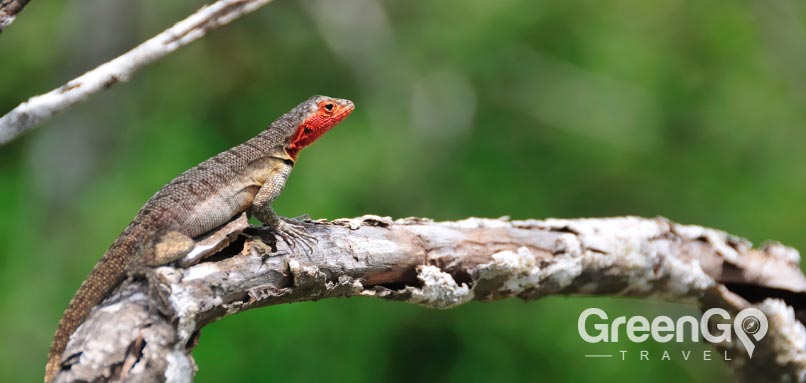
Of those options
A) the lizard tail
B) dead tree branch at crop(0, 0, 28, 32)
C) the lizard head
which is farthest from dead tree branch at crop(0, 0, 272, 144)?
the lizard head

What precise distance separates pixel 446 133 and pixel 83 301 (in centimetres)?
512

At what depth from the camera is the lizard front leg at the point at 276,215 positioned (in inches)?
124

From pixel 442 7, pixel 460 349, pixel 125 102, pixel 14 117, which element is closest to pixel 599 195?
pixel 460 349

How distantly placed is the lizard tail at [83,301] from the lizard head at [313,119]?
134cm

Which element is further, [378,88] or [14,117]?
[378,88]

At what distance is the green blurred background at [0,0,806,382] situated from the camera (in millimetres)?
6371

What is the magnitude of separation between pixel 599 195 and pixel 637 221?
3.59m

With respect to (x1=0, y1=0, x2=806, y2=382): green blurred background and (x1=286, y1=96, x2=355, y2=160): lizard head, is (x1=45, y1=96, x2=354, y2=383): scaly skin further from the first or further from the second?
(x1=0, y1=0, x2=806, y2=382): green blurred background

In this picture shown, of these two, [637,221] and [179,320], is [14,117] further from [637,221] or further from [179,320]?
[637,221]

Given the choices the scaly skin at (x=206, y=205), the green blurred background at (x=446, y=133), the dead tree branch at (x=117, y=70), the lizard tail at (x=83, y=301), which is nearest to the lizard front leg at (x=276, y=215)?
the scaly skin at (x=206, y=205)

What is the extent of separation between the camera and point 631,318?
609 cm

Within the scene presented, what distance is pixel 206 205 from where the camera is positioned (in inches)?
137

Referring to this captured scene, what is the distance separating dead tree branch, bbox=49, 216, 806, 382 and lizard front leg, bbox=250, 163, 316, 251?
79 millimetres

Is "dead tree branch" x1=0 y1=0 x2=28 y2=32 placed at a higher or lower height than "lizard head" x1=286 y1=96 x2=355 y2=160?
lower
